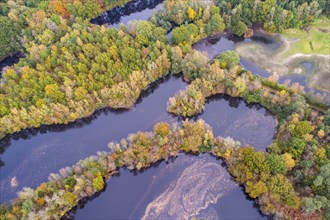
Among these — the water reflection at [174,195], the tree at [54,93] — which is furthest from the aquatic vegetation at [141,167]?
the tree at [54,93]

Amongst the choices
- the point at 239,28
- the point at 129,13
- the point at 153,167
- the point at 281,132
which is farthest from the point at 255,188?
the point at 129,13

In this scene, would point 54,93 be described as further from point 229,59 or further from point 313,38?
point 313,38

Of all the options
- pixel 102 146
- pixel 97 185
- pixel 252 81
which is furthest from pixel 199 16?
pixel 97 185

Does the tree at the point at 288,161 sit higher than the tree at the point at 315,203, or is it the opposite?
the tree at the point at 288,161

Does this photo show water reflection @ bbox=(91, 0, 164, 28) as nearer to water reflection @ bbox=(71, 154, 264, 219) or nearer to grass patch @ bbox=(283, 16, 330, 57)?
grass patch @ bbox=(283, 16, 330, 57)

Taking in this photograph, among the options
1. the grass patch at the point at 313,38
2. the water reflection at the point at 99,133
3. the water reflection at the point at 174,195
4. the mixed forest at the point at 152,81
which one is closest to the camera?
the mixed forest at the point at 152,81

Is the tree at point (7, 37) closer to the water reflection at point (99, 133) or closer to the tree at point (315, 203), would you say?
the water reflection at point (99, 133)
